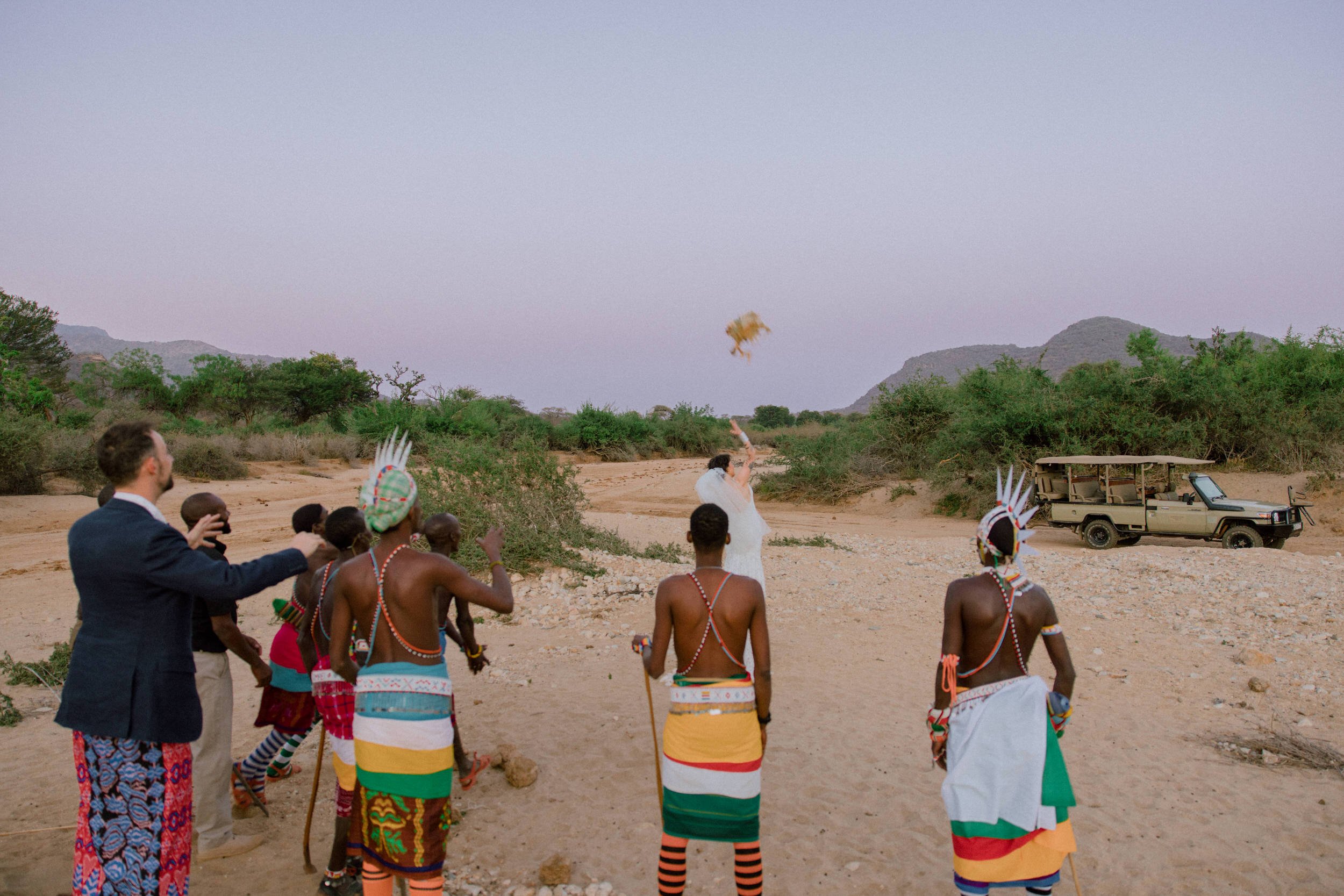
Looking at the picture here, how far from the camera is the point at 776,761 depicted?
4832mm

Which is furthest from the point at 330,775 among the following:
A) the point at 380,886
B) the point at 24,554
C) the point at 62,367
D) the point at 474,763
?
the point at 62,367

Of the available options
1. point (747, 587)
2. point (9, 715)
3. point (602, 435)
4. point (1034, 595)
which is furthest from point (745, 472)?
point (602, 435)

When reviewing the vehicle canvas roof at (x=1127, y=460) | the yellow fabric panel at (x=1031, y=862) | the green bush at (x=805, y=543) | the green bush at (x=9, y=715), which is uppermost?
the vehicle canvas roof at (x=1127, y=460)

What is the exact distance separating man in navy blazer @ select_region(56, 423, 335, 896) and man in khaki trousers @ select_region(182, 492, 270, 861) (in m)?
0.92

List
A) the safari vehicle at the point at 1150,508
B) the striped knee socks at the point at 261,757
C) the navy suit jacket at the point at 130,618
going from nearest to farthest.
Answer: the navy suit jacket at the point at 130,618 → the striped knee socks at the point at 261,757 → the safari vehicle at the point at 1150,508

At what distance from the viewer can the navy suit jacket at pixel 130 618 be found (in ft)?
7.87

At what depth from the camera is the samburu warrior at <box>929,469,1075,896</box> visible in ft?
8.70

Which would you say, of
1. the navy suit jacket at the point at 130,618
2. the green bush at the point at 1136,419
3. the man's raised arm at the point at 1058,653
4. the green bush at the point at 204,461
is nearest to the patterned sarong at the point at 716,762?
the man's raised arm at the point at 1058,653

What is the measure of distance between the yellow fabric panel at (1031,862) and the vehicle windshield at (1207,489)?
1243 cm

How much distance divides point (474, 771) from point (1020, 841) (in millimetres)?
2991

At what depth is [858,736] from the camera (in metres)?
5.29

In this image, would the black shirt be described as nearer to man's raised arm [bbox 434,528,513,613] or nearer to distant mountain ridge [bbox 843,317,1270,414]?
man's raised arm [bbox 434,528,513,613]

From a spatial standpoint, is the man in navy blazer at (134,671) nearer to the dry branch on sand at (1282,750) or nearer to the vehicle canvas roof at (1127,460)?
the dry branch on sand at (1282,750)

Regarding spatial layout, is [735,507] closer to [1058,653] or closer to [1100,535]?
[1058,653]
